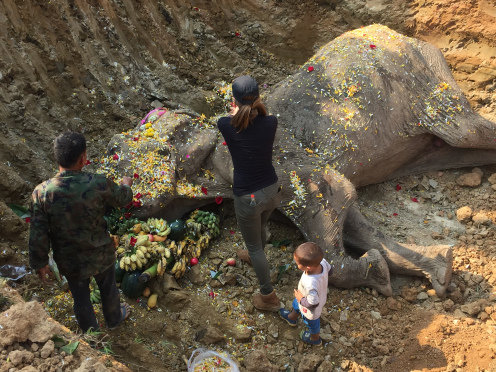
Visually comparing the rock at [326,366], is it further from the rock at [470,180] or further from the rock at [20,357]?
the rock at [470,180]

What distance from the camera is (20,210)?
397 cm

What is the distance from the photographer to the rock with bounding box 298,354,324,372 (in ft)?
11.2

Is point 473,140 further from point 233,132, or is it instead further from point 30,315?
point 30,315

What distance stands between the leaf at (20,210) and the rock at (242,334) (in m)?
2.06

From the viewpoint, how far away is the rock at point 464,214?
4.89 m

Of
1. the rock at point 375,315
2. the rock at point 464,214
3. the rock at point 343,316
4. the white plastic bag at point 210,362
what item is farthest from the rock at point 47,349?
the rock at point 464,214

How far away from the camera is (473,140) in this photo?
16.6 ft

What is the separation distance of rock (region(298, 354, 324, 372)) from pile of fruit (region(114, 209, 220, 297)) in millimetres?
1267

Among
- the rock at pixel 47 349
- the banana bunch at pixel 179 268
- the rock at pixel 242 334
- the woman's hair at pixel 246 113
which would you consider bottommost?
the rock at pixel 242 334

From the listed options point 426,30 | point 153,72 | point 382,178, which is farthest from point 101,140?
point 426,30

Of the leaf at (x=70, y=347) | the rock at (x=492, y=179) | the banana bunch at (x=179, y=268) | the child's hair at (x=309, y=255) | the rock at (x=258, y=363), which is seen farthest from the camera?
the rock at (x=492, y=179)

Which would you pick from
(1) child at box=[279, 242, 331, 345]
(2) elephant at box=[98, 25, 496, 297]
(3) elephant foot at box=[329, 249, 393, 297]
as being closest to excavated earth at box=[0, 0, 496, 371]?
(3) elephant foot at box=[329, 249, 393, 297]

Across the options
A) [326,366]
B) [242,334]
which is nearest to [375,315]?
[326,366]

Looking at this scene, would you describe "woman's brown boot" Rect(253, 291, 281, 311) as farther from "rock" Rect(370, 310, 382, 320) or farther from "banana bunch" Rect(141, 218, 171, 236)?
"banana bunch" Rect(141, 218, 171, 236)
